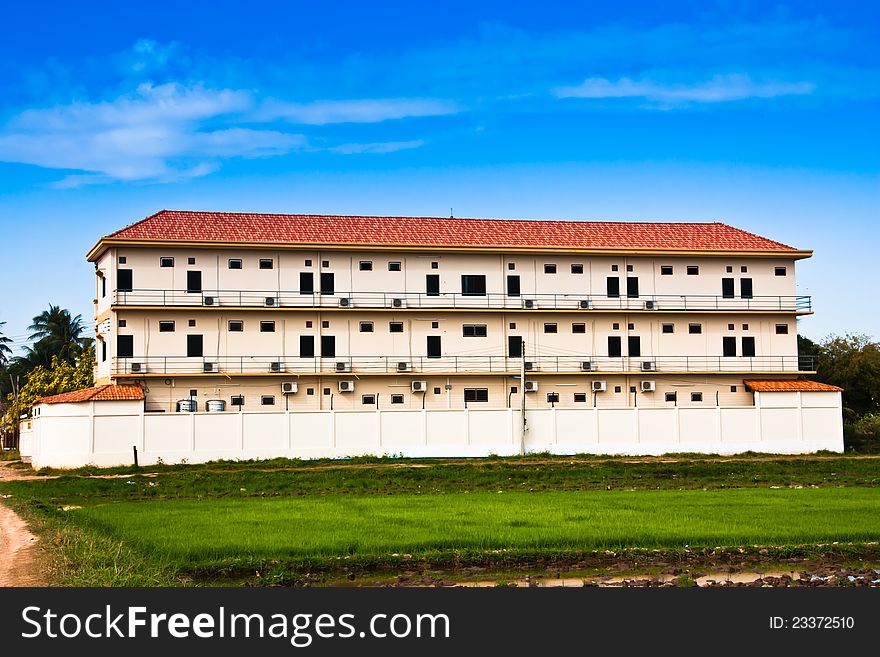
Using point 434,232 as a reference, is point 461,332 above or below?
below

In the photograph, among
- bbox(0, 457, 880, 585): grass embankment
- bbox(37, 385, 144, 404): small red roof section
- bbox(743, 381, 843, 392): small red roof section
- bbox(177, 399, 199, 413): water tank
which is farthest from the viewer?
bbox(743, 381, 843, 392): small red roof section

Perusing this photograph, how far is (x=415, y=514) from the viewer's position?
2559cm

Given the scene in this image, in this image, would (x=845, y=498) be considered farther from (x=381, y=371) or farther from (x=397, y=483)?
(x=381, y=371)

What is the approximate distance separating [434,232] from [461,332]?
5420 millimetres

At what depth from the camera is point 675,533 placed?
2138 centimetres

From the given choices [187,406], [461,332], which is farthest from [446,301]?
[187,406]

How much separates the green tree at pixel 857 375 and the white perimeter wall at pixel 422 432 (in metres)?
12.4

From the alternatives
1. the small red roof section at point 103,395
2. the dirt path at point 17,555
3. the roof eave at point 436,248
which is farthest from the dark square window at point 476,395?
the dirt path at point 17,555

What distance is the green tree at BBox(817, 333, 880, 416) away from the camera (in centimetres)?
6334

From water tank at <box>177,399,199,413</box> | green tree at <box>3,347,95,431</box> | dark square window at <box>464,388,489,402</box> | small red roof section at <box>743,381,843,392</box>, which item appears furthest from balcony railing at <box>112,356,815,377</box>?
green tree at <box>3,347,95,431</box>

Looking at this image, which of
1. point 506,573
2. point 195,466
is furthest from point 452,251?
point 506,573

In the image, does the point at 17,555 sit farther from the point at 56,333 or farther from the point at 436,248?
the point at 56,333

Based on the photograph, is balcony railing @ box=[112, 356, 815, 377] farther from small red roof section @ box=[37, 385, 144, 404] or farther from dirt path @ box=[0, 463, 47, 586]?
dirt path @ box=[0, 463, 47, 586]

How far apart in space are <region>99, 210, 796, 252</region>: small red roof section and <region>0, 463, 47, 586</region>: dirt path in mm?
26912
